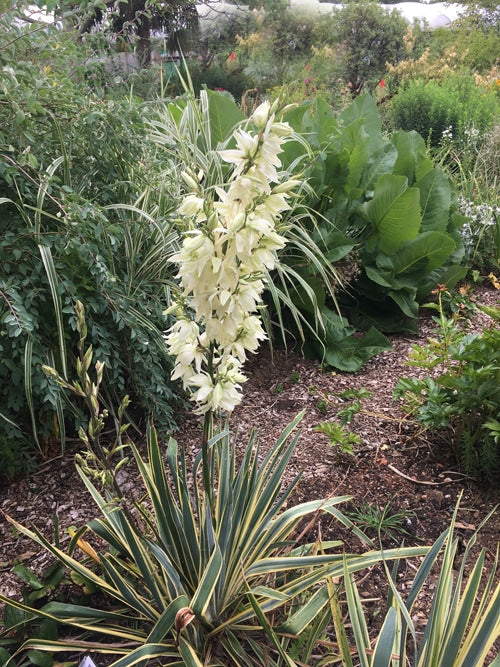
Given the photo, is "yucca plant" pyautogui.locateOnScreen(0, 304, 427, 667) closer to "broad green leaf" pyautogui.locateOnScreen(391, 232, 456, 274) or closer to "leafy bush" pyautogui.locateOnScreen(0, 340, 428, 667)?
"leafy bush" pyautogui.locateOnScreen(0, 340, 428, 667)

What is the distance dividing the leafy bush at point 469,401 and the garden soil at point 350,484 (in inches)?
3.2

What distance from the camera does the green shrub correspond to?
18.6 feet

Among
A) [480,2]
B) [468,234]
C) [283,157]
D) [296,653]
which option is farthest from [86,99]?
[480,2]

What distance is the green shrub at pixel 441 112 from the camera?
18.6 ft

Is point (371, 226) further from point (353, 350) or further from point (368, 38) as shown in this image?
point (368, 38)

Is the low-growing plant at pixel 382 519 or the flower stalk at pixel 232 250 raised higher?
the flower stalk at pixel 232 250

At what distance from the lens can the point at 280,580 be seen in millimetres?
1444

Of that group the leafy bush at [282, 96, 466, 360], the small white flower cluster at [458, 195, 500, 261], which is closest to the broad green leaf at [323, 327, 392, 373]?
the leafy bush at [282, 96, 466, 360]

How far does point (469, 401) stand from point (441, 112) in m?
5.05

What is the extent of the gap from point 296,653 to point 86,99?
188 cm

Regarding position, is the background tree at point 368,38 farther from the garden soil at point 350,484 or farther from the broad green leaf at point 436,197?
the garden soil at point 350,484

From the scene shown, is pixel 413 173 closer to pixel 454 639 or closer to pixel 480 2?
pixel 454 639

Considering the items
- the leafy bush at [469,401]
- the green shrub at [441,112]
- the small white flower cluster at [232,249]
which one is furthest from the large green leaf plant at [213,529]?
the green shrub at [441,112]

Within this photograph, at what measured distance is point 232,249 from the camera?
93cm
